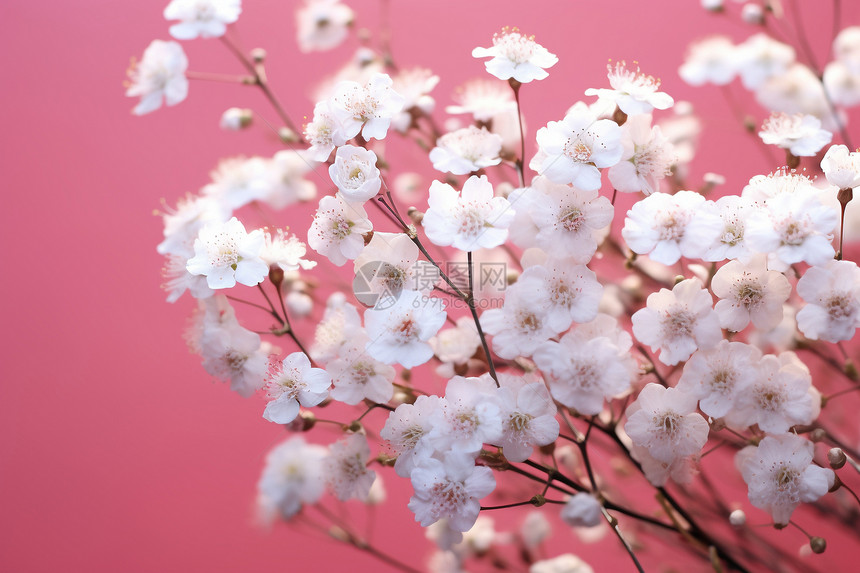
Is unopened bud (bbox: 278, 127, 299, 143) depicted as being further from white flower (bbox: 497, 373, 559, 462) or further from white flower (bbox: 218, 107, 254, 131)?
white flower (bbox: 497, 373, 559, 462)

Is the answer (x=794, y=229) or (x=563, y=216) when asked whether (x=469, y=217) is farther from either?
(x=794, y=229)

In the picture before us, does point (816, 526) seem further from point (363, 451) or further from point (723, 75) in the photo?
point (363, 451)

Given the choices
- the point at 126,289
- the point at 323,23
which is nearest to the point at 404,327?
the point at 323,23

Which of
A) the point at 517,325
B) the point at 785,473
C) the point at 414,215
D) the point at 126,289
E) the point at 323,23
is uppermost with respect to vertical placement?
the point at 323,23

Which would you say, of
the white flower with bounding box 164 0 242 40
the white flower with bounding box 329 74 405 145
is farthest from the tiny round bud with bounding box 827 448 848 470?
the white flower with bounding box 164 0 242 40

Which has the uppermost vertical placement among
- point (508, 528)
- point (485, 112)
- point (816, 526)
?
point (485, 112)

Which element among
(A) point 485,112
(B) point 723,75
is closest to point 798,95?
(B) point 723,75

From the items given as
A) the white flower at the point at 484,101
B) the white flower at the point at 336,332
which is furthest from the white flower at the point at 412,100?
the white flower at the point at 336,332
